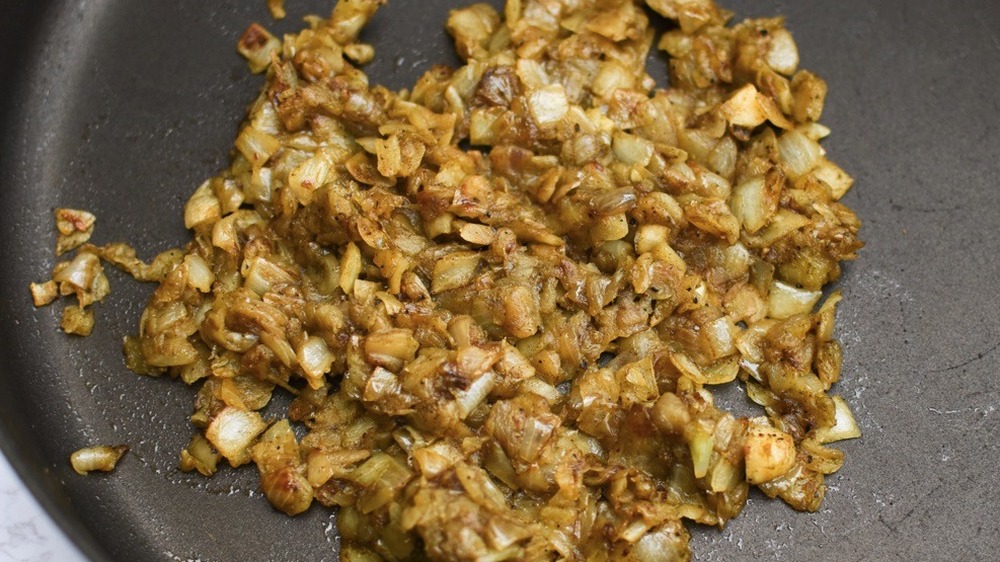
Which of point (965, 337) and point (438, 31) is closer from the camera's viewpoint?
point (965, 337)

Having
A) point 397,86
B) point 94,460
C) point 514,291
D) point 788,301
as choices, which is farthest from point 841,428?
point 94,460

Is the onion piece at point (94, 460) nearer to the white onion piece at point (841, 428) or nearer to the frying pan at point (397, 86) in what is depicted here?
the frying pan at point (397, 86)

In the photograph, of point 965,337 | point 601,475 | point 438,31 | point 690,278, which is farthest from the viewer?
point 438,31

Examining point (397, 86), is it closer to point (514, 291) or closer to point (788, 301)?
point (514, 291)

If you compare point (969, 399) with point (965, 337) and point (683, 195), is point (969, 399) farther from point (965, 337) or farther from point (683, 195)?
point (683, 195)

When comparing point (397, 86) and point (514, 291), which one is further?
point (397, 86)

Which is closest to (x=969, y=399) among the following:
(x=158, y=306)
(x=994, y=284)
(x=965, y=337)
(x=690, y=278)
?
(x=965, y=337)
